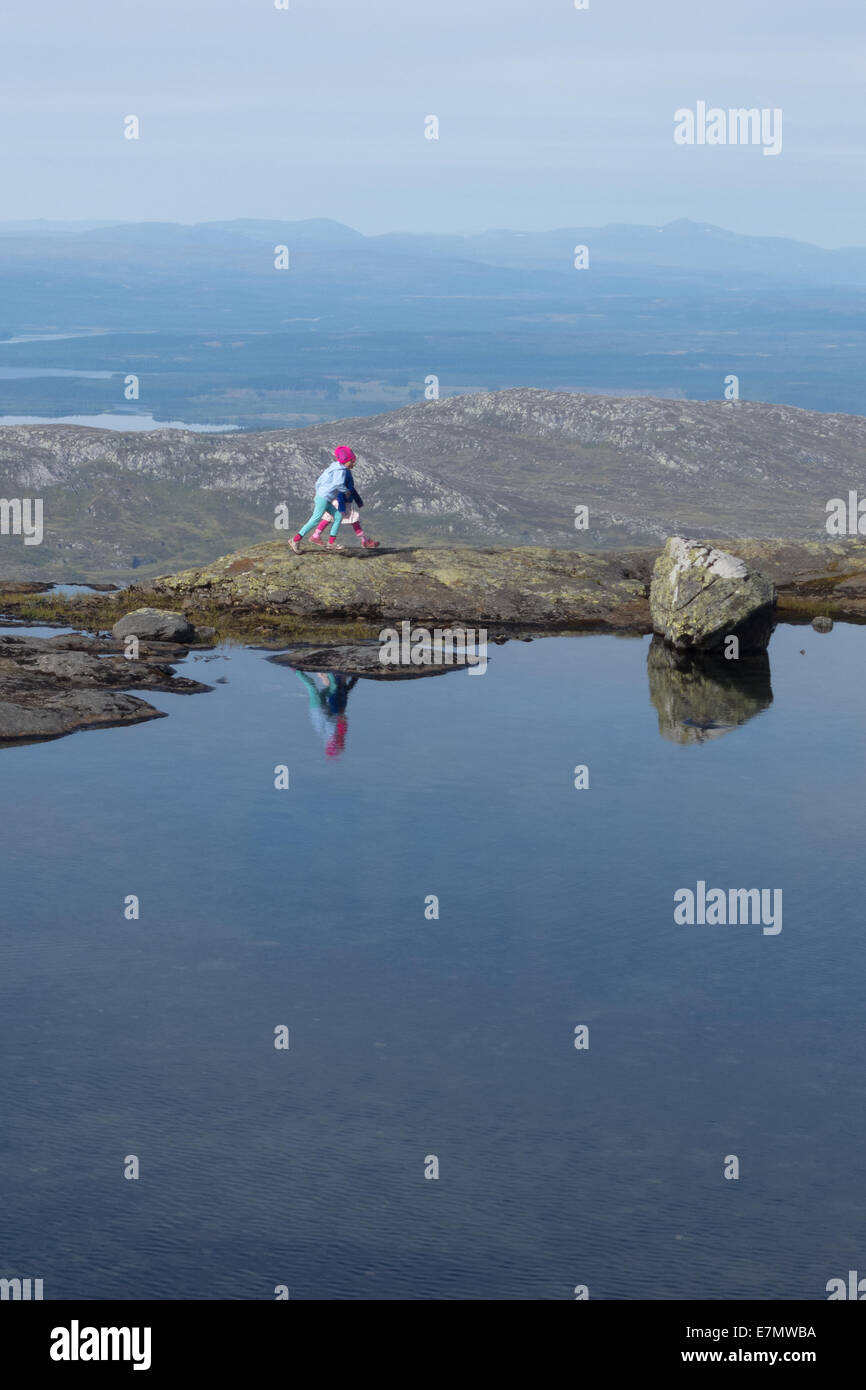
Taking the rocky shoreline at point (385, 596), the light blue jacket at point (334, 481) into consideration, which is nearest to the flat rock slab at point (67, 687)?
the rocky shoreline at point (385, 596)

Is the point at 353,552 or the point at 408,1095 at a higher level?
the point at 353,552

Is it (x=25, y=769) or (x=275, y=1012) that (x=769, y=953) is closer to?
(x=275, y=1012)

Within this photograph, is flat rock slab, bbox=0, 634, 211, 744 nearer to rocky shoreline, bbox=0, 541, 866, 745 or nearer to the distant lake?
rocky shoreline, bbox=0, 541, 866, 745

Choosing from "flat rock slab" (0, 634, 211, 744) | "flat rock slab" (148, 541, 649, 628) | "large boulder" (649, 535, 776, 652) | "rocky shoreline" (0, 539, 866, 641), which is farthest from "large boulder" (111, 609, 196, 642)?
Answer: "large boulder" (649, 535, 776, 652)

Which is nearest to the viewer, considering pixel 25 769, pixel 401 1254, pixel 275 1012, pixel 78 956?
pixel 401 1254

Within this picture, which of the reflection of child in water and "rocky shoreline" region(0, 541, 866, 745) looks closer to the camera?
the reflection of child in water

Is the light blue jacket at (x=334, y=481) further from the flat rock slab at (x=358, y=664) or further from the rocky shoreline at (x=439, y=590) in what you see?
the flat rock slab at (x=358, y=664)
